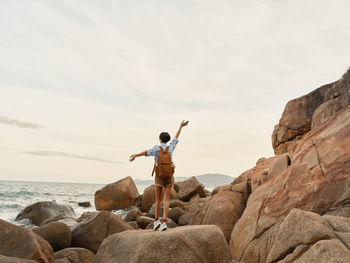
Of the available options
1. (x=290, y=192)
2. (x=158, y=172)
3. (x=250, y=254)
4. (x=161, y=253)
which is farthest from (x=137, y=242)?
(x=290, y=192)

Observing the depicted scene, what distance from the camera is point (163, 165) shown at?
22.5 feet

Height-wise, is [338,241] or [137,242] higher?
[338,241]

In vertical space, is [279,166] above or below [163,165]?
below

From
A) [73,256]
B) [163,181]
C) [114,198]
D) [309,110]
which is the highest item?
[309,110]

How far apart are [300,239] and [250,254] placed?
316 centimetres

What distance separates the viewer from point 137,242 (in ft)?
19.8

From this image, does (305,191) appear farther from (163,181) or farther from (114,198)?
(114,198)

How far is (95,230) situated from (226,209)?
4.54 m

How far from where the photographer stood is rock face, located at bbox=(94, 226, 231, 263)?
5.73 m

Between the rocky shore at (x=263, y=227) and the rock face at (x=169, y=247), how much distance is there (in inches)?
0.7

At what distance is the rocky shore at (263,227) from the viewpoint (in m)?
4.55

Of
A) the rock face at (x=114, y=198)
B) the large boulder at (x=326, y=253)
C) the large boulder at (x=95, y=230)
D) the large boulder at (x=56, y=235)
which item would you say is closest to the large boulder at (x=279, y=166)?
the large boulder at (x=95, y=230)

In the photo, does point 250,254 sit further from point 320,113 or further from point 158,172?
point 320,113

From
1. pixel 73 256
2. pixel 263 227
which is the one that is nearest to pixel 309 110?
pixel 263 227
